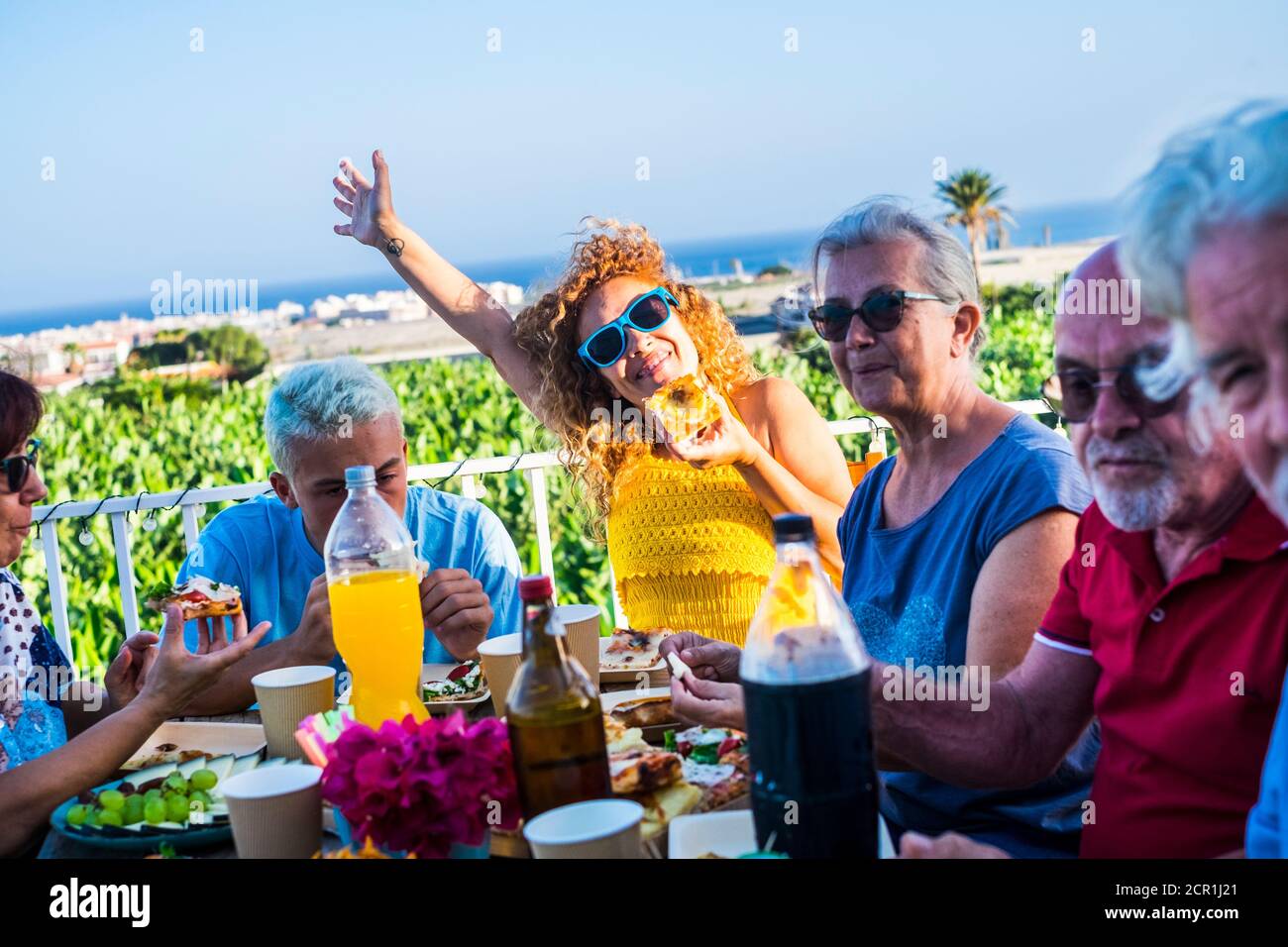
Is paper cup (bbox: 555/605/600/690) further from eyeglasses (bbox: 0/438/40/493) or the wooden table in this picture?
eyeglasses (bbox: 0/438/40/493)

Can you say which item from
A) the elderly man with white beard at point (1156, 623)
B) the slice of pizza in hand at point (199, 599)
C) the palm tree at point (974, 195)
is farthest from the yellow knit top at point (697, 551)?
the palm tree at point (974, 195)

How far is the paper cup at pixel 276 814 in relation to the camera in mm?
1402

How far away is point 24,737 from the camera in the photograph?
218cm

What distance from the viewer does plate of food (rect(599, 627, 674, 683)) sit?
225 centimetres

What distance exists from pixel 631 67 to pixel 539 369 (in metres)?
51.7

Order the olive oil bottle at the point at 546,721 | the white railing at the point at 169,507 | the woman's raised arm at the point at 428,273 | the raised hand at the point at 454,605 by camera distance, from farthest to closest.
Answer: the white railing at the point at 169,507, the woman's raised arm at the point at 428,273, the raised hand at the point at 454,605, the olive oil bottle at the point at 546,721

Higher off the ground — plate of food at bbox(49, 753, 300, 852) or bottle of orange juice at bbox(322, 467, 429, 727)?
bottle of orange juice at bbox(322, 467, 429, 727)

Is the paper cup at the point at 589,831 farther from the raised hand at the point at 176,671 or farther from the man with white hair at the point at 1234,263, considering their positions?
the raised hand at the point at 176,671

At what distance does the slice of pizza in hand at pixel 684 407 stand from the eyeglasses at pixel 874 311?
0.61m

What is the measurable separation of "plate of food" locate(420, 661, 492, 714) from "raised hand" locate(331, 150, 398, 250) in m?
1.87

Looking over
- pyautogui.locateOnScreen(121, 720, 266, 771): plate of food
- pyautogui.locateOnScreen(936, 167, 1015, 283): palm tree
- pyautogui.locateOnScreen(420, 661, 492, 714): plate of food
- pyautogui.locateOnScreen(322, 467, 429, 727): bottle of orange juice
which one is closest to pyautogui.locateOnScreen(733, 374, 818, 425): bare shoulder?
pyautogui.locateOnScreen(420, 661, 492, 714): plate of food
